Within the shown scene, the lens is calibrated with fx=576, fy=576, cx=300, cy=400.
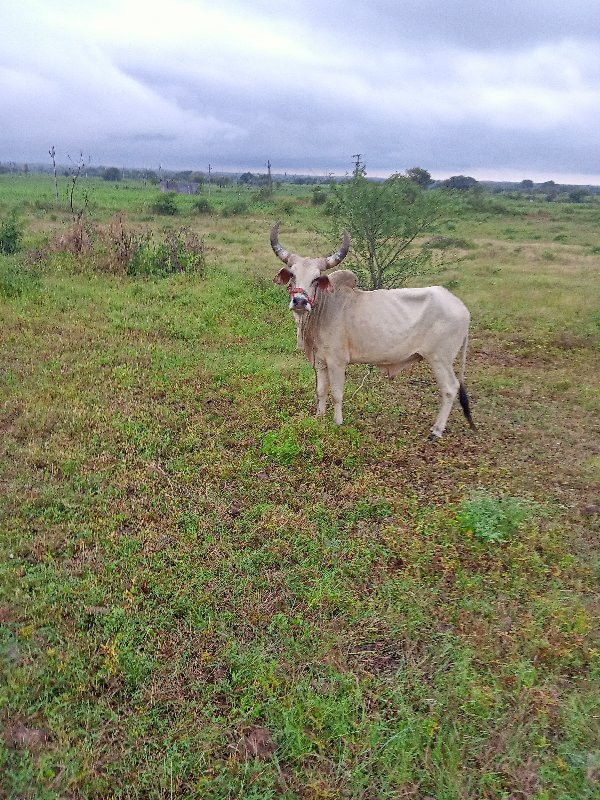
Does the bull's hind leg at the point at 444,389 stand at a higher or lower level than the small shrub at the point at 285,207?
lower

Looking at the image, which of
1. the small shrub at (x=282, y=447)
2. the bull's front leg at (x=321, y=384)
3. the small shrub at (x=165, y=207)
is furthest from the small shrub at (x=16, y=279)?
the small shrub at (x=165, y=207)

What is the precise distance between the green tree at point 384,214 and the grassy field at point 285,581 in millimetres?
2630

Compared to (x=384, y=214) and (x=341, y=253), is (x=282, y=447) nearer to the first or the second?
(x=341, y=253)

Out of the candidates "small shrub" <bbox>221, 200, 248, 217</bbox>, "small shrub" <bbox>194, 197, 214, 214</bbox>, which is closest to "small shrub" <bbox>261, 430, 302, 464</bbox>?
"small shrub" <bbox>221, 200, 248, 217</bbox>

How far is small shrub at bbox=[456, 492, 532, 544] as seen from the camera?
14.5 feet

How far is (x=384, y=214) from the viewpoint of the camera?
9273 millimetres

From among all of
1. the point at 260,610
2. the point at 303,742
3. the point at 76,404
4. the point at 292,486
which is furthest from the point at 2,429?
the point at 303,742

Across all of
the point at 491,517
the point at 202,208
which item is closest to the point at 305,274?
the point at 491,517

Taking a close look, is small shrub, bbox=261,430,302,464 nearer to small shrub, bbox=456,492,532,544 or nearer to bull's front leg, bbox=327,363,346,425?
bull's front leg, bbox=327,363,346,425

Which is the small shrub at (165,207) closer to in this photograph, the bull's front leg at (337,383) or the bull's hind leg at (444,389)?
the bull's front leg at (337,383)

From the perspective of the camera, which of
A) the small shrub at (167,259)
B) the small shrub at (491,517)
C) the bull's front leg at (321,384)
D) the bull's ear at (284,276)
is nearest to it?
the small shrub at (491,517)

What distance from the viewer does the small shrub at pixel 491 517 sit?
14.5 feet

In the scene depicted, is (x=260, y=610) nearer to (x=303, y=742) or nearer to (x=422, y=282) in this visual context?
(x=303, y=742)

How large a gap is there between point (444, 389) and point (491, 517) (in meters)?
1.93
